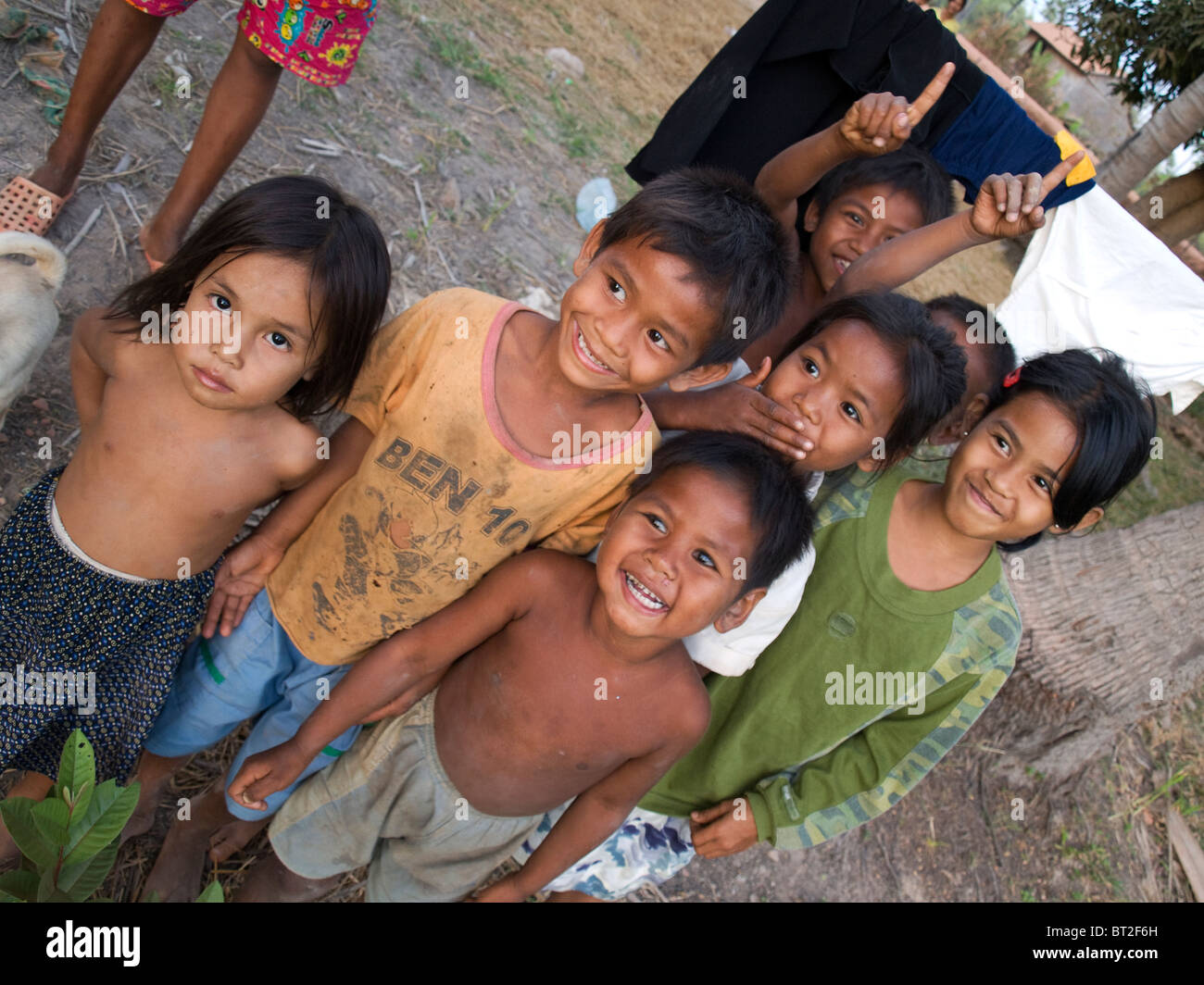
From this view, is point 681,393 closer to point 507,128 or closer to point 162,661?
point 162,661

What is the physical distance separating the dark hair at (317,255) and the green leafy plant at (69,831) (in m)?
0.81

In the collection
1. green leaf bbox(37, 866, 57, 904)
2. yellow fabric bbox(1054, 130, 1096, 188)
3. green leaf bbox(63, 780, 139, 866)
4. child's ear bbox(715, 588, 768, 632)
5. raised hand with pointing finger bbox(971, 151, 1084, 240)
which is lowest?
green leaf bbox(37, 866, 57, 904)

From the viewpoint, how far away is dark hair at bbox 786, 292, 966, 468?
1857mm

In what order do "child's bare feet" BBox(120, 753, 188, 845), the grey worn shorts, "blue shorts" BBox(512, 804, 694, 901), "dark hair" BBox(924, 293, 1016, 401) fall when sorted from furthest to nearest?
"dark hair" BBox(924, 293, 1016, 401)
"blue shorts" BBox(512, 804, 694, 901)
"child's bare feet" BBox(120, 753, 188, 845)
the grey worn shorts

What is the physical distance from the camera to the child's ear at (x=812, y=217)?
253 cm

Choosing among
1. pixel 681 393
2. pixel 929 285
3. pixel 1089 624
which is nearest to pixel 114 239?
pixel 681 393

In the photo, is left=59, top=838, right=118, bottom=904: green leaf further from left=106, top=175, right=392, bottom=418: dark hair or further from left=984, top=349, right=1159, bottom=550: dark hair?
left=984, top=349, right=1159, bottom=550: dark hair

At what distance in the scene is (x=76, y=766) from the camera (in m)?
1.22

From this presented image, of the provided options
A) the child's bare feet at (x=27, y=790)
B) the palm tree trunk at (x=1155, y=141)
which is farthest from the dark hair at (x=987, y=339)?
the palm tree trunk at (x=1155, y=141)

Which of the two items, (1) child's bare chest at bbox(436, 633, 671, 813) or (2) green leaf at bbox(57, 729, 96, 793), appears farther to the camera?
(1) child's bare chest at bbox(436, 633, 671, 813)

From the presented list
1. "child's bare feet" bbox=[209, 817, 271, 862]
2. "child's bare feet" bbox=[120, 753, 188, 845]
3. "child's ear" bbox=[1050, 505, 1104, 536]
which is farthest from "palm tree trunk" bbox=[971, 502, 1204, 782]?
"child's bare feet" bbox=[120, 753, 188, 845]

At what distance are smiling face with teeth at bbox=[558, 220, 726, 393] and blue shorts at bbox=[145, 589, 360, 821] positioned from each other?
936mm

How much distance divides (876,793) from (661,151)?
1971 millimetres

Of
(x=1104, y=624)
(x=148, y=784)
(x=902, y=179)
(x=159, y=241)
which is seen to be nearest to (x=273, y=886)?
(x=148, y=784)
